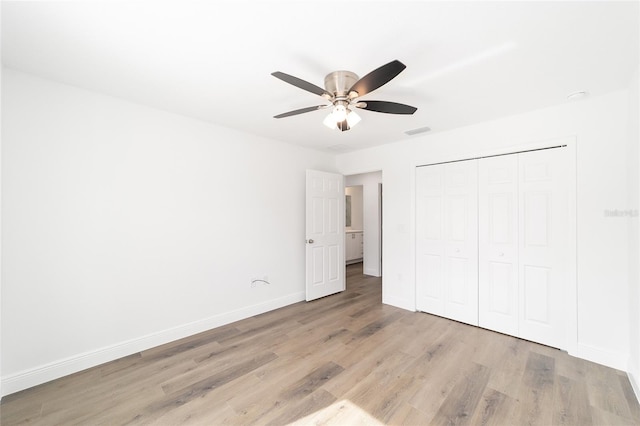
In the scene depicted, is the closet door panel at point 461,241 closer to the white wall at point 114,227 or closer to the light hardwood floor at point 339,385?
the light hardwood floor at point 339,385

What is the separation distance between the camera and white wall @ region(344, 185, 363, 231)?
7723 mm

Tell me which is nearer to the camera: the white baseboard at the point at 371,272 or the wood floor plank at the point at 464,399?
the wood floor plank at the point at 464,399

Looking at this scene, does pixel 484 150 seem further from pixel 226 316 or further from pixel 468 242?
Answer: pixel 226 316

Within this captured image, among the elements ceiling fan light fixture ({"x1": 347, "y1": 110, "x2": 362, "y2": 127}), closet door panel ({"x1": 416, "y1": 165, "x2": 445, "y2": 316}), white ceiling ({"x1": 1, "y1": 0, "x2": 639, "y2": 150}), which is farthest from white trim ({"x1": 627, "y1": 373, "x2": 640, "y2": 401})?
ceiling fan light fixture ({"x1": 347, "y1": 110, "x2": 362, "y2": 127})

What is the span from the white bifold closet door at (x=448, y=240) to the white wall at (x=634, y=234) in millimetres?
1270

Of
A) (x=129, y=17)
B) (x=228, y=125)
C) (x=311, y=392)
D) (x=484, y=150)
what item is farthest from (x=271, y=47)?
(x=484, y=150)

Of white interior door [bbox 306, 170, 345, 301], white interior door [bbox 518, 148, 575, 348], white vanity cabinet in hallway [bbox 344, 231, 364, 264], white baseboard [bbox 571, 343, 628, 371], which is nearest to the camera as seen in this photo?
A: white baseboard [bbox 571, 343, 628, 371]

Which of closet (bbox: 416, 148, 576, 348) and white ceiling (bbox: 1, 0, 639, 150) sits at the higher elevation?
white ceiling (bbox: 1, 0, 639, 150)

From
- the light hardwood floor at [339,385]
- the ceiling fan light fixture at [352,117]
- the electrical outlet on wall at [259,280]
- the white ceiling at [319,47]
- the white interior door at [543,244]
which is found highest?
the white ceiling at [319,47]

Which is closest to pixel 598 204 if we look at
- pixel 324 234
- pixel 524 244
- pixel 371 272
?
pixel 524 244

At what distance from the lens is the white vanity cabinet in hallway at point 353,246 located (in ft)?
23.9

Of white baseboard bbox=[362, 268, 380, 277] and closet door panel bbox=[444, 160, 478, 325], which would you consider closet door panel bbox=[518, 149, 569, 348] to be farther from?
white baseboard bbox=[362, 268, 380, 277]

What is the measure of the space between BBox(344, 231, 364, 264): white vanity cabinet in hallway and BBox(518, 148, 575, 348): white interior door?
4507mm

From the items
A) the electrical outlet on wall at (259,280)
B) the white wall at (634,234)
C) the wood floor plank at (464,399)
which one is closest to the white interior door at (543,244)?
the white wall at (634,234)
